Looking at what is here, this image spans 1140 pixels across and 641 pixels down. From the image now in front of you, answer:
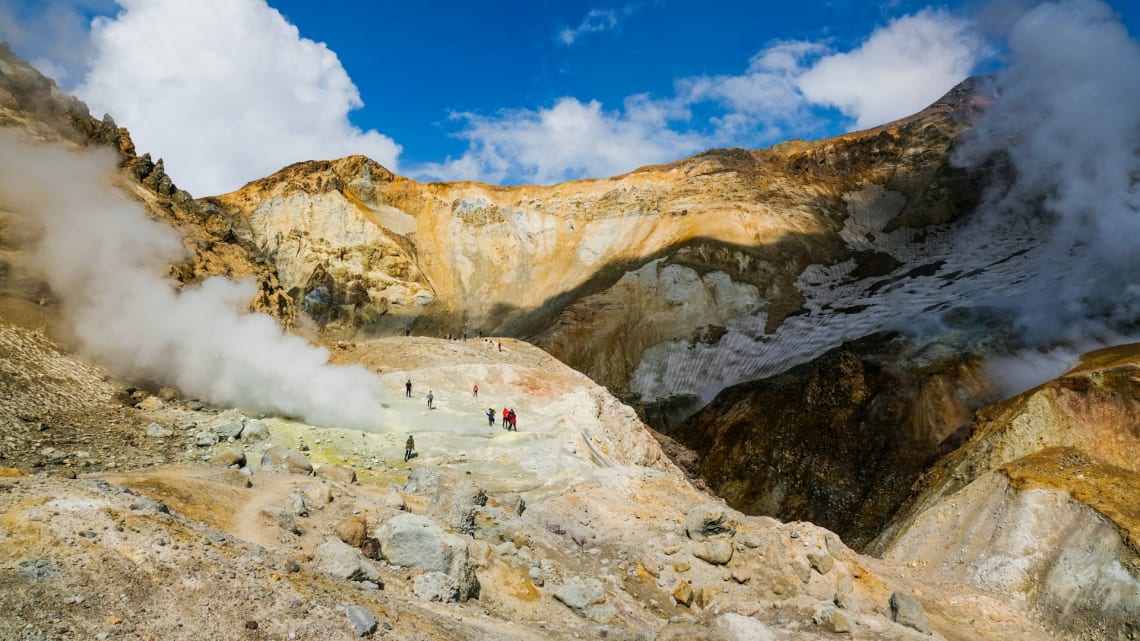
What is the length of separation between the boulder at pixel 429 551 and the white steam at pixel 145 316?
11.8 metres

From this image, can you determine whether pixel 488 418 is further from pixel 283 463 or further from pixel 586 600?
pixel 586 600

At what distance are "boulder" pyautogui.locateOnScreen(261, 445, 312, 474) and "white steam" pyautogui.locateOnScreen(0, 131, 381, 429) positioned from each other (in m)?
5.09

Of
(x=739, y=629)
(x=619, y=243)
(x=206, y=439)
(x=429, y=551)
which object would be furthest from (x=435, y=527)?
(x=619, y=243)

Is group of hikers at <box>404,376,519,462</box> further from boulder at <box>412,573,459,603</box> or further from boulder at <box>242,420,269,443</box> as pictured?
boulder at <box>412,573,459,603</box>

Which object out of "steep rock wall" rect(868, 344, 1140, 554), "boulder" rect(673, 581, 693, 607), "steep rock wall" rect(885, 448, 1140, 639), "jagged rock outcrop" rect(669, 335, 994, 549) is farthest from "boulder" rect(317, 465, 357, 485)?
"jagged rock outcrop" rect(669, 335, 994, 549)

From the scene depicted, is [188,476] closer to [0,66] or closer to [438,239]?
[0,66]

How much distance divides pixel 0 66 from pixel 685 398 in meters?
43.8

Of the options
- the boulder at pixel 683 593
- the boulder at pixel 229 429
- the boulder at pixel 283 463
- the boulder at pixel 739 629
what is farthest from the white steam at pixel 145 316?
the boulder at pixel 739 629

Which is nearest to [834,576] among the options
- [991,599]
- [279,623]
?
[991,599]

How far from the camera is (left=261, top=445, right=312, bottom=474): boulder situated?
1471 centimetres

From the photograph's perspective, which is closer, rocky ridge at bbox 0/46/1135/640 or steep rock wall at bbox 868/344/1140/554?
rocky ridge at bbox 0/46/1135/640

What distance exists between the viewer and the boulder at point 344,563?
8266 mm

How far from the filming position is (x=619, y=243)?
74875mm

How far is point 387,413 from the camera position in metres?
22.3
